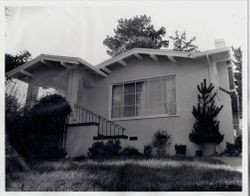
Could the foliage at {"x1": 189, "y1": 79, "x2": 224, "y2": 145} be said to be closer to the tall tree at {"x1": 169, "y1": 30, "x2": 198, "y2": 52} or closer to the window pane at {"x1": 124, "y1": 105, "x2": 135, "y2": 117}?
the tall tree at {"x1": 169, "y1": 30, "x2": 198, "y2": 52}

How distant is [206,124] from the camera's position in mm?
5164

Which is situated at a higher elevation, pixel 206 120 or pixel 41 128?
pixel 206 120

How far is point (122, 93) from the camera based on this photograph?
255 inches

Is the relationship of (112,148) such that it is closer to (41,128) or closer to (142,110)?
(142,110)

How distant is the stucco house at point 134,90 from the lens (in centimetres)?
539

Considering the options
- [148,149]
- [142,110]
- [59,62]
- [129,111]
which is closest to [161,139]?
[148,149]

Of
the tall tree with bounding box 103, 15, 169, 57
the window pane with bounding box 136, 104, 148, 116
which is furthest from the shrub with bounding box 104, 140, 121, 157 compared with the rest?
the tall tree with bounding box 103, 15, 169, 57

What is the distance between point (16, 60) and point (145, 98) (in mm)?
2778

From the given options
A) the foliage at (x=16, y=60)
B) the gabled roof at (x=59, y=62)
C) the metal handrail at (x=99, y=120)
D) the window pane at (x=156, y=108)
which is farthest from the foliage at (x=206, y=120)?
the foliage at (x=16, y=60)

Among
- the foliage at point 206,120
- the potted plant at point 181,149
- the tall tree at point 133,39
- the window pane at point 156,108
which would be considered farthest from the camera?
the tall tree at point 133,39

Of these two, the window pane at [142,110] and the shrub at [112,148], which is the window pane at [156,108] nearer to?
the window pane at [142,110]

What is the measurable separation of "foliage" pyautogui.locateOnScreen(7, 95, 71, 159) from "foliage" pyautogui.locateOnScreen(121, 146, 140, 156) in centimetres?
117

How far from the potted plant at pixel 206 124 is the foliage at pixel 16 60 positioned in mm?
3448

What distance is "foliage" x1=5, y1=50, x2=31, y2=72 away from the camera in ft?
15.9
